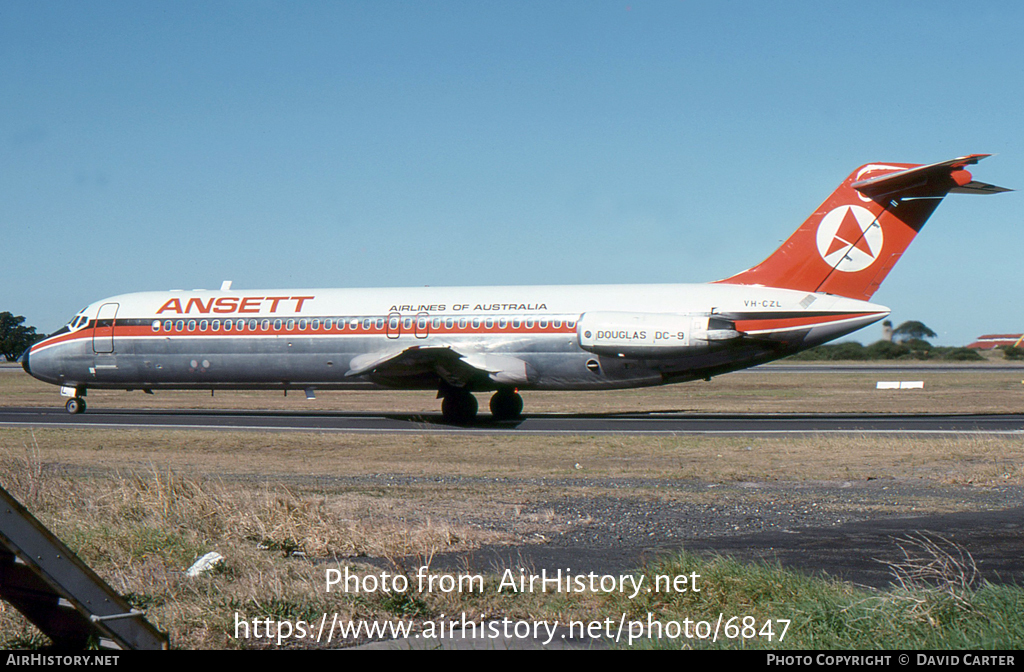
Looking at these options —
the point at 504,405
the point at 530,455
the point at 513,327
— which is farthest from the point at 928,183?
the point at 504,405

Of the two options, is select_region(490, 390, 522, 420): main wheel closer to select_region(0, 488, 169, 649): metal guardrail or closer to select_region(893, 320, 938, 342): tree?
select_region(0, 488, 169, 649): metal guardrail

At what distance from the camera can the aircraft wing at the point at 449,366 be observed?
24.9 meters

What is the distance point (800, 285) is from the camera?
23.8 m

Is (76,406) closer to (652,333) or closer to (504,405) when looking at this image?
(504,405)

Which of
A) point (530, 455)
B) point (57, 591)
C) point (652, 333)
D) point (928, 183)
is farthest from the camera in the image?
point (652, 333)

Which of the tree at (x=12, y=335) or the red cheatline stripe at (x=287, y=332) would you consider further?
the tree at (x=12, y=335)

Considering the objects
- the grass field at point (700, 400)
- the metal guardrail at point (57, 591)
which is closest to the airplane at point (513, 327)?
the grass field at point (700, 400)

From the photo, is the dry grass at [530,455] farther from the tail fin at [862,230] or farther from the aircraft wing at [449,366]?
the tail fin at [862,230]

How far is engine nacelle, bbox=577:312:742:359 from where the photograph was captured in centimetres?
2367

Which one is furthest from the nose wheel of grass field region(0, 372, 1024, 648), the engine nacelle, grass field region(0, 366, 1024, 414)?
the engine nacelle

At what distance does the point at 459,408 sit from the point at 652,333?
614cm

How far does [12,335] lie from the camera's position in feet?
289

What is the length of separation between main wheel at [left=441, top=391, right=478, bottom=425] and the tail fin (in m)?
8.77

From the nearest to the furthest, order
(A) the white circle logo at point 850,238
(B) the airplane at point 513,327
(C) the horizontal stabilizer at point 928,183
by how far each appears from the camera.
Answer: (C) the horizontal stabilizer at point 928,183 → (A) the white circle logo at point 850,238 → (B) the airplane at point 513,327
